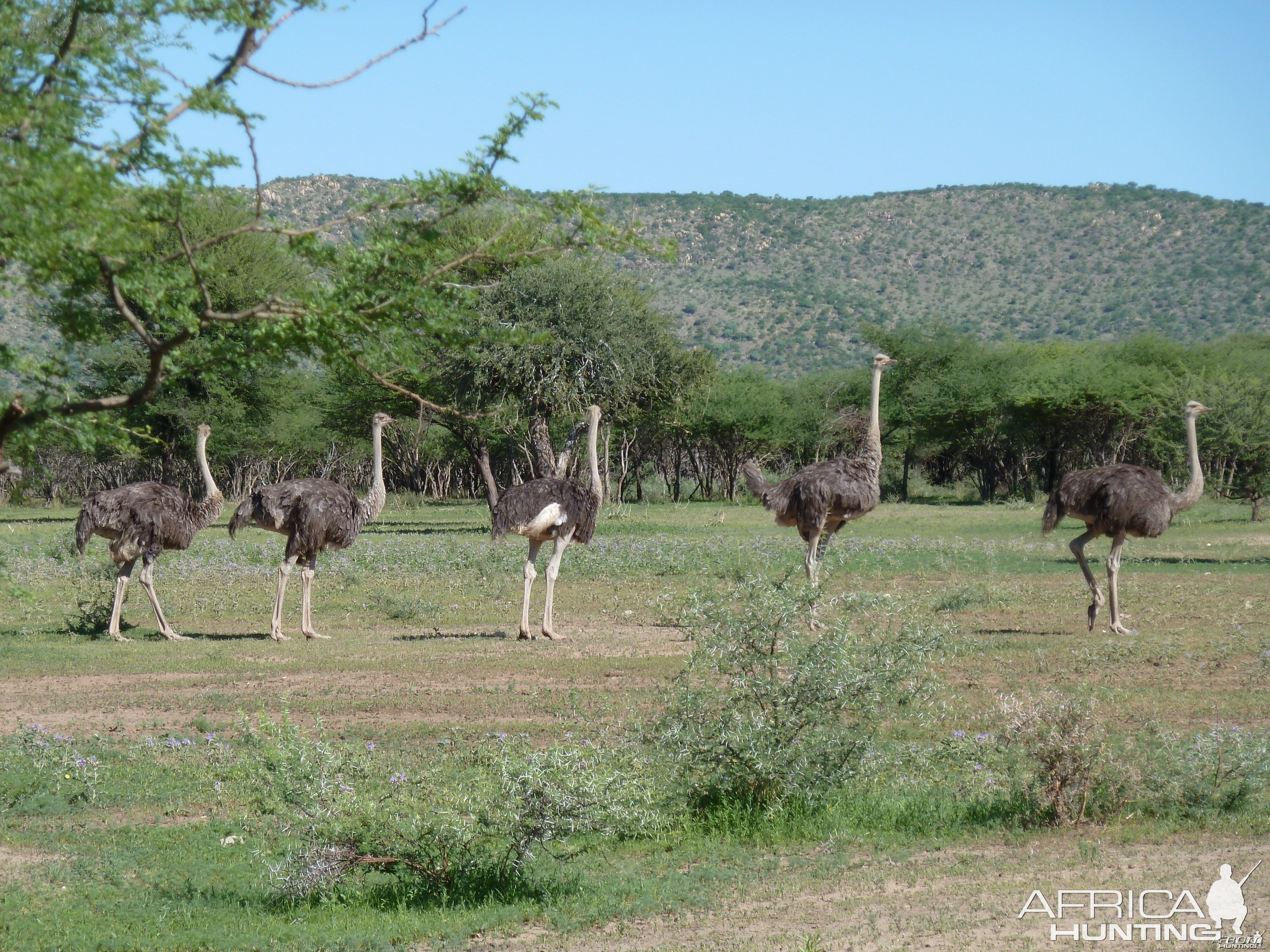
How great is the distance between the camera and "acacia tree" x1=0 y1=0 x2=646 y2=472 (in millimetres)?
4730

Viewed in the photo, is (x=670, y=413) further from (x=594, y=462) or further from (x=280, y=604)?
(x=280, y=604)

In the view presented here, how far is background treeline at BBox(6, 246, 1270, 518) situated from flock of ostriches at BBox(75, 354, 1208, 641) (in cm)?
388

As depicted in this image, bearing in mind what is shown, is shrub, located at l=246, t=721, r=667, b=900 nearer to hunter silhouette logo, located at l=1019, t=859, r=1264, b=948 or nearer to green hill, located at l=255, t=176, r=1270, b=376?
hunter silhouette logo, located at l=1019, t=859, r=1264, b=948

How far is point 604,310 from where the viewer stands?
31.6 meters

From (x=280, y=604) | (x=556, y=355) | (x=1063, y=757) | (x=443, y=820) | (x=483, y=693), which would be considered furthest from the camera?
(x=556, y=355)

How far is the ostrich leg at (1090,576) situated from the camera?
14.8 meters

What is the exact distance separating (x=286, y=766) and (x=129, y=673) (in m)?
6.92

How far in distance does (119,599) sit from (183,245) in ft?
36.2

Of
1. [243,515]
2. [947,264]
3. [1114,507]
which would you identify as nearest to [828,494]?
[1114,507]

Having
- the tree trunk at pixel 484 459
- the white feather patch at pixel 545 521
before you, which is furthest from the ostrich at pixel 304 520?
the tree trunk at pixel 484 459

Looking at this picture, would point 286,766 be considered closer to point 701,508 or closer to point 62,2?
point 62,2

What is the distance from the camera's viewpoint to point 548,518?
14.7m

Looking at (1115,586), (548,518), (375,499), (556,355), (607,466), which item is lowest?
(1115,586)

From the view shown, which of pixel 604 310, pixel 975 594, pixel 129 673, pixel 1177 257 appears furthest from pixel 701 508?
pixel 1177 257
